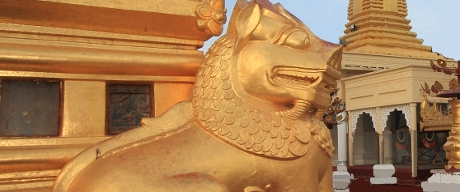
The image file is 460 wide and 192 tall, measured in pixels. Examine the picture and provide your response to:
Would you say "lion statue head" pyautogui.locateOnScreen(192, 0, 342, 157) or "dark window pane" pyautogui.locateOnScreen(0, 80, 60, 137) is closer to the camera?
"lion statue head" pyautogui.locateOnScreen(192, 0, 342, 157)

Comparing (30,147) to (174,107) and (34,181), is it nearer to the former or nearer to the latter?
(34,181)

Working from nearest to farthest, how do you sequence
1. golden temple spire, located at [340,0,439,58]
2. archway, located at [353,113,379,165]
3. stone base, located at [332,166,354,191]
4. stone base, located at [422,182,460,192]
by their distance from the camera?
stone base, located at [422,182,460,192], stone base, located at [332,166,354,191], archway, located at [353,113,379,165], golden temple spire, located at [340,0,439,58]

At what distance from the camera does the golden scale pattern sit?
105 centimetres

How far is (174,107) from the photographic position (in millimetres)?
1126

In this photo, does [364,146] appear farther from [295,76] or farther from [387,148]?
[295,76]

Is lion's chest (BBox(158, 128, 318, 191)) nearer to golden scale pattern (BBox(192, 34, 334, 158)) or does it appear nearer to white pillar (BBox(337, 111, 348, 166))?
golden scale pattern (BBox(192, 34, 334, 158))

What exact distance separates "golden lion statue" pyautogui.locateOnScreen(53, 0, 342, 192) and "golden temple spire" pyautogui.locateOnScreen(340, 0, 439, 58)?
430 inches

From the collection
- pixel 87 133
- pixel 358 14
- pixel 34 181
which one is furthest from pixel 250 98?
pixel 358 14

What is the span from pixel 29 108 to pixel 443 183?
13.6 ft

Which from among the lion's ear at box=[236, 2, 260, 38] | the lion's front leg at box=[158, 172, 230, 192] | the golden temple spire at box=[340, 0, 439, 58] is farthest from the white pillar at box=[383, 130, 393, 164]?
the lion's front leg at box=[158, 172, 230, 192]

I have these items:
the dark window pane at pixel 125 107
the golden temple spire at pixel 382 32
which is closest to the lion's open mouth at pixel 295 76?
the dark window pane at pixel 125 107

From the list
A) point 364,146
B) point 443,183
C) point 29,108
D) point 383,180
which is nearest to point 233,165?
point 29,108

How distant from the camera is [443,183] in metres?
4.42

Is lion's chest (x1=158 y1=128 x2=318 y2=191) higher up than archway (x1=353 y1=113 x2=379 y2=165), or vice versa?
lion's chest (x1=158 y1=128 x2=318 y2=191)
